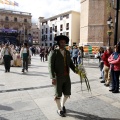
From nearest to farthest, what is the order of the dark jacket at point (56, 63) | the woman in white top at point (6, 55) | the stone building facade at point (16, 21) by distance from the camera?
the dark jacket at point (56, 63), the woman in white top at point (6, 55), the stone building facade at point (16, 21)

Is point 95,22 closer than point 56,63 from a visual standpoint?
No

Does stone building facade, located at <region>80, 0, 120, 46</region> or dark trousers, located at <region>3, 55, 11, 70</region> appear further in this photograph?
stone building facade, located at <region>80, 0, 120, 46</region>

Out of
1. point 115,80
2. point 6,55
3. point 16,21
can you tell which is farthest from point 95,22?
point 16,21

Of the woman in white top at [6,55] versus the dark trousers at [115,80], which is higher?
the woman in white top at [6,55]

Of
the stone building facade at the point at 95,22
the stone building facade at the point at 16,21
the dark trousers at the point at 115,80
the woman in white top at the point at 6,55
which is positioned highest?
the stone building facade at the point at 16,21

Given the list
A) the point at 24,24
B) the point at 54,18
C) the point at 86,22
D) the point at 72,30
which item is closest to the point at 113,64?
the point at 86,22

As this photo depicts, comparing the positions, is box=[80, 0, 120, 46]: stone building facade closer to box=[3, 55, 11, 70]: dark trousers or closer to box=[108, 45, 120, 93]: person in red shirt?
box=[3, 55, 11, 70]: dark trousers

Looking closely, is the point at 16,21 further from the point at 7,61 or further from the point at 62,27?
the point at 7,61

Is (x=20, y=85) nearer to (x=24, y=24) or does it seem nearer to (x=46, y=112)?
(x=46, y=112)

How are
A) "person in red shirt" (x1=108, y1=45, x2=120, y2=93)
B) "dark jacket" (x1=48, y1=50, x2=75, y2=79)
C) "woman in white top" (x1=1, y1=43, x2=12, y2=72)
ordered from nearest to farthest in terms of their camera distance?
"dark jacket" (x1=48, y1=50, x2=75, y2=79) → "person in red shirt" (x1=108, y1=45, x2=120, y2=93) → "woman in white top" (x1=1, y1=43, x2=12, y2=72)

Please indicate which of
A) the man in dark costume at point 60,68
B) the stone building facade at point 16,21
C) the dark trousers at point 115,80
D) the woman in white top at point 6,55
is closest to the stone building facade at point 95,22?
the woman in white top at point 6,55

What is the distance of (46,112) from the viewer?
15.5 feet

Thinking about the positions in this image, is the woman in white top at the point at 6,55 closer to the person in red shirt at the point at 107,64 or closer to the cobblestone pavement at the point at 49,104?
the cobblestone pavement at the point at 49,104

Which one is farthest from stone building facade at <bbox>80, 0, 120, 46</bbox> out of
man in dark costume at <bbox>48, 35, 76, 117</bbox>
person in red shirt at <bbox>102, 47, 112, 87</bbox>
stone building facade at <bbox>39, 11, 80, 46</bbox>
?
man in dark costume at <bbox>48, 35, 76, 117</bbox>
